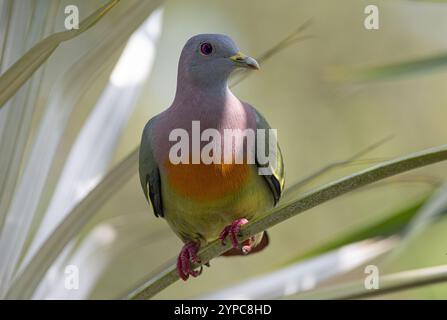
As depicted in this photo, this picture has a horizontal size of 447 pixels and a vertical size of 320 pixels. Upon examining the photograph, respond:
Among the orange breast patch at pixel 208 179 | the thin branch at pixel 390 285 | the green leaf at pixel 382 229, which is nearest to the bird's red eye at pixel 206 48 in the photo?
the orange breast patch at pixel 208 179

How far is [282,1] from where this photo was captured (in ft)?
13.3

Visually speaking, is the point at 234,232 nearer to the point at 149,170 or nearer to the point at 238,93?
the point at 149,170

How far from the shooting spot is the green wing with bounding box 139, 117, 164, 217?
5.79ft

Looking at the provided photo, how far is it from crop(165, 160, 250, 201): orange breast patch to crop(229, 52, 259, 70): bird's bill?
233 millimetres

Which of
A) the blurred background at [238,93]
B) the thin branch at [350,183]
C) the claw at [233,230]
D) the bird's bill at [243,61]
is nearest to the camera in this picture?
the thin branch at [350,183]

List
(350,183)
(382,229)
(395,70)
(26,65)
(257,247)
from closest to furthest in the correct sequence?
(350,183) → (26,65) → (382,229) → (395,70) → (257,247)

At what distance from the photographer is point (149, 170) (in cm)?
178

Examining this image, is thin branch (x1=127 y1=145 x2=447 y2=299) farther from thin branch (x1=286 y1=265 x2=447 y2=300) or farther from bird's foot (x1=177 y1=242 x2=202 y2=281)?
bird's foot (x1=177 y1=242 x2=202 y2=281)

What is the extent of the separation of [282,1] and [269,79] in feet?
1.46

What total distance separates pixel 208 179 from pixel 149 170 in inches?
7.2

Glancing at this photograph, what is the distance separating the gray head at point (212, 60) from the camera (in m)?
1.79

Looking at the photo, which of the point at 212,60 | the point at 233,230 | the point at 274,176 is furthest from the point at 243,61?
the point at 233,230

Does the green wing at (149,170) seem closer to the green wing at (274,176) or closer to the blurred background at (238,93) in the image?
the blurred background at (238,93)
